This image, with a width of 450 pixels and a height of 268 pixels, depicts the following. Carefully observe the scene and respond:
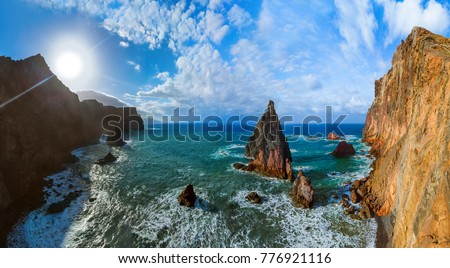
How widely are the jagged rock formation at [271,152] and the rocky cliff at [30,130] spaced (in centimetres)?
3151

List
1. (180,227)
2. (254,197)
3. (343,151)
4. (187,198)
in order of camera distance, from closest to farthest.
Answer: (180,227) → (187,198) → (254,197) → (343,151)

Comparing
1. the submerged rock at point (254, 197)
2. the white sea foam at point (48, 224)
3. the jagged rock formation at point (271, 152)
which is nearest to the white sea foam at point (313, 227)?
the submerged rock at point (254, 197)

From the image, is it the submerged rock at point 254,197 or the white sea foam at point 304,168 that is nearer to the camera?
the submerged rock at point 254,197

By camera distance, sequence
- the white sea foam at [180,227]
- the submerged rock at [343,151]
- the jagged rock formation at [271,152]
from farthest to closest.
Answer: the submerged rock at [343,151]
the jagged rock formation at [271,152]
the white sea foam at [180,227]

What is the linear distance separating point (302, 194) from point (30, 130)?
4242 centimetres

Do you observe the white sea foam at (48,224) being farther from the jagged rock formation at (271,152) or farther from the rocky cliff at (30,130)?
the jagged rock formation at (271,152)

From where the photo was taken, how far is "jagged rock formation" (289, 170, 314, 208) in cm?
2581

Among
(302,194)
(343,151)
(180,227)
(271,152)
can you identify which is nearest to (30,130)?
(180,227)

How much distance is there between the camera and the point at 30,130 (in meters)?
33.6

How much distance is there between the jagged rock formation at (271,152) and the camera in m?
35.3

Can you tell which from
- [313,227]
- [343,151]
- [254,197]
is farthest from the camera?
[343,151]

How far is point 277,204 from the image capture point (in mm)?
26531

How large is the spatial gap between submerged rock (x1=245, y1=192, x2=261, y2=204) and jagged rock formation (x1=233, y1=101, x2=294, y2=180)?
890cm

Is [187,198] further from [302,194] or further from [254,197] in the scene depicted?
[302,194]
